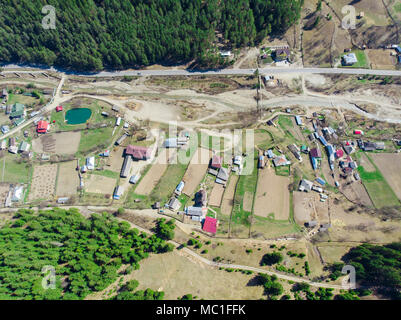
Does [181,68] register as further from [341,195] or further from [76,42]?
[341,195]

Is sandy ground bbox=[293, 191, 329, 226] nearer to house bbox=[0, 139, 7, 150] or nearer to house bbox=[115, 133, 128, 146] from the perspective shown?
house bbox=[115, 133, 128, 146]

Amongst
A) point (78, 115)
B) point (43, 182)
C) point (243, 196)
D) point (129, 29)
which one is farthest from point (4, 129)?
point (243, 196)

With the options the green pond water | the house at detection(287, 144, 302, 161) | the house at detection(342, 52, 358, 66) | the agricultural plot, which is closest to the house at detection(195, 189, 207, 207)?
the house at detection(287, 144, 302, 161)

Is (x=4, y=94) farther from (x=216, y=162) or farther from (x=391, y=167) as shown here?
(x=391, y=167)

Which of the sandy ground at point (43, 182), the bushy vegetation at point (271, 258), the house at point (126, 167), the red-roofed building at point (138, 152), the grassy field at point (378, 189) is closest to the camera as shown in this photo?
the bushy vegetation at point (271, 258)

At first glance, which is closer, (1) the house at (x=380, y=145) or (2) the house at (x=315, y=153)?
(2) the house at (x=315, y=153)

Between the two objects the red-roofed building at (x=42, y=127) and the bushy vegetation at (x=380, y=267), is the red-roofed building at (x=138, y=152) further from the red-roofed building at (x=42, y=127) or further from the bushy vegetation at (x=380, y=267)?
the bushy vegetation at (x=380, y=267)

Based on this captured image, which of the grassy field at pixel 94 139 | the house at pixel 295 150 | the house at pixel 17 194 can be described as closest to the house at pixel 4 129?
the house at pixel 17 194
